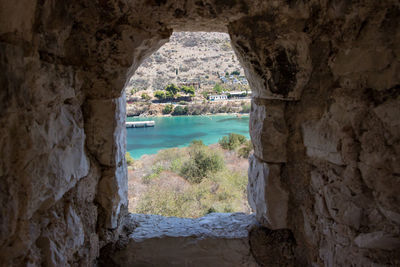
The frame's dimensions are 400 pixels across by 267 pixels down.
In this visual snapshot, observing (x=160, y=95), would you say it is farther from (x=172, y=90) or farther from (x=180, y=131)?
(x=180, y=131)

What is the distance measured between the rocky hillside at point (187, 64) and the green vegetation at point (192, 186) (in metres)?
11.5

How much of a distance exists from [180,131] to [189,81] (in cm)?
741

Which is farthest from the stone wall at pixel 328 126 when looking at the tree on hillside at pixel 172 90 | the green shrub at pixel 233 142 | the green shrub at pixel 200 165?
the tree on hillside at pixel 172 90

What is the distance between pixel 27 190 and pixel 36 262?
0.94 feet

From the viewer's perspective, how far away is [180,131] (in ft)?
43.5

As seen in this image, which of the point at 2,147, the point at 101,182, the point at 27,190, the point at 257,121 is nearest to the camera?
the point at 2,147

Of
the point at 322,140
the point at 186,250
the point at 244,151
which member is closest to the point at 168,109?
the point at 244,151

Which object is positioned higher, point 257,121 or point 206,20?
point 206,20

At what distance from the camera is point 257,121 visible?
1.72 meters

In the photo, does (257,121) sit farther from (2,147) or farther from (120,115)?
(2,147)

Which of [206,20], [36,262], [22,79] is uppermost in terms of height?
[206,20]

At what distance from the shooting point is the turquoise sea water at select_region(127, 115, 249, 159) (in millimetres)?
11281

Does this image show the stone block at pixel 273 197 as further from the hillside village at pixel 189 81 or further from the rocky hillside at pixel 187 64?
the rocky hillside at pixel 187 64

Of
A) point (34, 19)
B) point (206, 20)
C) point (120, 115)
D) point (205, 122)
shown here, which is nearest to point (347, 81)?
point (206, 20)
